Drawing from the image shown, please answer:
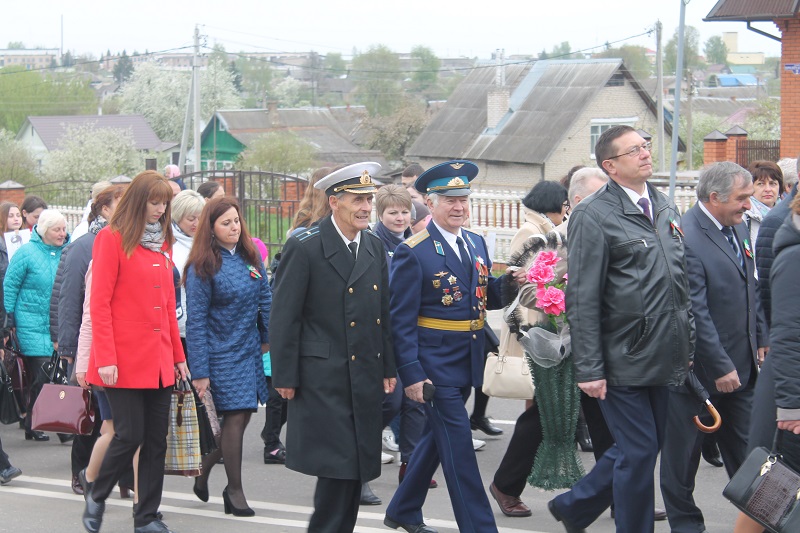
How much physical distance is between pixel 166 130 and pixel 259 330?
82.4m

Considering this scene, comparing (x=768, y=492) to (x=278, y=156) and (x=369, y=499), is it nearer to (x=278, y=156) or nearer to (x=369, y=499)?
(x=369, y=499)

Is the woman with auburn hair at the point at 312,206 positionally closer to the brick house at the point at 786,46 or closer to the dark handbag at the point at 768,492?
the dark handbag at the point at 768,492

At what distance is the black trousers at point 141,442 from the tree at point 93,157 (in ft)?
157

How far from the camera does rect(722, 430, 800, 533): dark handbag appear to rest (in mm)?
4891

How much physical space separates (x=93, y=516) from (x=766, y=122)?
139 ft

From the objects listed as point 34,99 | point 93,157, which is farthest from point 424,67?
point 93,157

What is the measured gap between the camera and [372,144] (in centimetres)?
6394

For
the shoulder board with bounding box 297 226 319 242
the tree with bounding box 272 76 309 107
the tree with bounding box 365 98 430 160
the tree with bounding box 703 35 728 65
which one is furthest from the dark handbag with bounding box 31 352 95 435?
the tree with bounding box 703 35 728 65

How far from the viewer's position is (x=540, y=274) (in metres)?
6.27

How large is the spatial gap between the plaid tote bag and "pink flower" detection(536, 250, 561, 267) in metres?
2.14

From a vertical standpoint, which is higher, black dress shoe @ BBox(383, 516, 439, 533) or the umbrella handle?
the umbrella handle

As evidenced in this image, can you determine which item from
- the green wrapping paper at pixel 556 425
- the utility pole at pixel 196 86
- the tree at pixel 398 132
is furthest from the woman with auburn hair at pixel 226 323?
the tree at pixel 398 132

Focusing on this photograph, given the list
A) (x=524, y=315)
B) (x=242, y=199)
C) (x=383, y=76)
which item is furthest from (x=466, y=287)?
(x=383, y=76)

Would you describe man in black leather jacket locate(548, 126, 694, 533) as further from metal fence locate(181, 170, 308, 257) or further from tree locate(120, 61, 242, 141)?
tree locate(120, 61, 242, 141)
